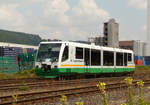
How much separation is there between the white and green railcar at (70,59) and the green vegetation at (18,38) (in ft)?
122

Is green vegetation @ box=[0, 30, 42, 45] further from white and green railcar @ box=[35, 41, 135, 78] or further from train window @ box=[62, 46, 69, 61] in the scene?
train window @ box=[62, 46, 69, 61]

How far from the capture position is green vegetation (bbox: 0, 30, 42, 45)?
57.3m

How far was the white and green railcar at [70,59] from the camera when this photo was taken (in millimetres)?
17881

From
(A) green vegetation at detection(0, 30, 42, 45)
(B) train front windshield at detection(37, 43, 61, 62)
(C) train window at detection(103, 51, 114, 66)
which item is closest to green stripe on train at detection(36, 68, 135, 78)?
Result: (B) train front windshield at detection(37, 43, 61, 62)

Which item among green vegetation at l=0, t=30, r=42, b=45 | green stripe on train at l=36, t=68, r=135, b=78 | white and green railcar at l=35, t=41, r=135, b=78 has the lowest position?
green stripe on train at l=36, t=68, r=135, b=78

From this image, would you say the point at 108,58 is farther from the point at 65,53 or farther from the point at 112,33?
the point at 112,33

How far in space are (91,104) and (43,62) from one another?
31.9ft

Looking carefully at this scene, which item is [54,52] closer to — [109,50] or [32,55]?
[109,50]

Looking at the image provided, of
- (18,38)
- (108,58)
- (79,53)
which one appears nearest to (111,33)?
(18,38)

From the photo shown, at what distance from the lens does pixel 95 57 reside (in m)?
21.4

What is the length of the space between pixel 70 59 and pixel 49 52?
5.33 feet

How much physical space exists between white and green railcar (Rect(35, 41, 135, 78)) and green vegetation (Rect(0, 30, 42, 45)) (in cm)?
3730

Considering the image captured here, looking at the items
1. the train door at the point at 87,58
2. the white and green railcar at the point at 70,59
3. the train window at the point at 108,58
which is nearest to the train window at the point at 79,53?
the white and green railcar at the point at 70,59

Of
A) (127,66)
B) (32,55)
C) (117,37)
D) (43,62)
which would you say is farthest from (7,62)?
(117,37)
